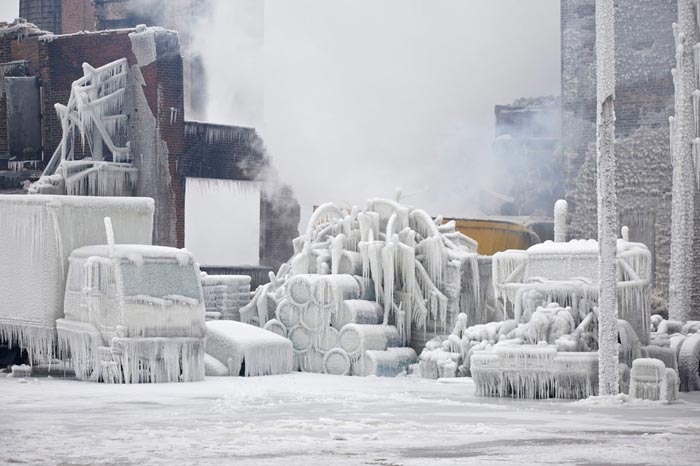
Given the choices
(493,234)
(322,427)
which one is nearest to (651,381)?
(322,427)

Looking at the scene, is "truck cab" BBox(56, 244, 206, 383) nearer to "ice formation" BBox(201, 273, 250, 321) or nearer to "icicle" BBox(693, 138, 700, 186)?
"ice formation" BBox(201, 273, 250, 321)

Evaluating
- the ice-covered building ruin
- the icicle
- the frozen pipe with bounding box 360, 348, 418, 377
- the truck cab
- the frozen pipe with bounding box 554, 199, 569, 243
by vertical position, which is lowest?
the frozen pipe with bounding box 360, 348, 418, 377

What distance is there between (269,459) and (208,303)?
15.2 meters

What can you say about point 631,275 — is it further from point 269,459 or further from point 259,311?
point 269,459

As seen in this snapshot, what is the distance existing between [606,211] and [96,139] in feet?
69.0

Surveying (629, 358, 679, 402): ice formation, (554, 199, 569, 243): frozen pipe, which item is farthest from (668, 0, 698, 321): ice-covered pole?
(629, 358, 679, 402): ice formation

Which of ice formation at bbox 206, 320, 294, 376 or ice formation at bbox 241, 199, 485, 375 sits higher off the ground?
ice formation at bbox 241, 199, 485, 375

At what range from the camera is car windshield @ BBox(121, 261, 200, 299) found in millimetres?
22016

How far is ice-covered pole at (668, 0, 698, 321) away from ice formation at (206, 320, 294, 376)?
9537 millimetres

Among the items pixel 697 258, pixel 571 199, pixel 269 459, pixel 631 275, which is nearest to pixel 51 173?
pixel 571 199

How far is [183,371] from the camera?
873 inches

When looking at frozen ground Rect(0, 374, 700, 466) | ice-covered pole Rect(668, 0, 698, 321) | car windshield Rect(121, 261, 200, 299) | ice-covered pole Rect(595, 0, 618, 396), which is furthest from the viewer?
ice-covered pole Rect(668, 0, 698, 321)

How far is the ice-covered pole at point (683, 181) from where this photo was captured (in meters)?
29.4

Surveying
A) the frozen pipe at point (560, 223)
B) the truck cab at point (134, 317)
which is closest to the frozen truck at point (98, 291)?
the truck cab at point (134, 317)
